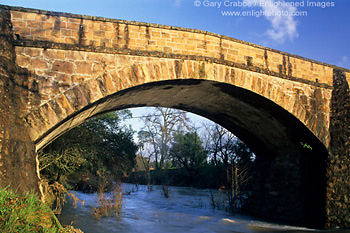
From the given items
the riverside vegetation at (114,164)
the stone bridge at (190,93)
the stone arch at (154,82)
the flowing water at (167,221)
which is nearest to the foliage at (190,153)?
the riverside vegetation at (114,164)

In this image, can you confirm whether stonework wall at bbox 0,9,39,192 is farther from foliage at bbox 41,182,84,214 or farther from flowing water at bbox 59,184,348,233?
flowing water at bbox 59,184,348,233

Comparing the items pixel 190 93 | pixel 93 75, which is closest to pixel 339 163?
pixel 190 93

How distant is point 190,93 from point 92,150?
21.4 feet

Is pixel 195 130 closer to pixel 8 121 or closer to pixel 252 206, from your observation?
pixel 252 206

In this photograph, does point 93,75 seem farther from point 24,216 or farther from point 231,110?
point 231,110

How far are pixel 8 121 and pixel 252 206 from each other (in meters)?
8.07

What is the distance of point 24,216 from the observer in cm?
358

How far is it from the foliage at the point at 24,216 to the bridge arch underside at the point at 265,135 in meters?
3.14

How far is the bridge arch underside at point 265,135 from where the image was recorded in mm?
7312

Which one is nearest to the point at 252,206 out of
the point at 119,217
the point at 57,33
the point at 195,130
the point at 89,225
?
the point at 119,217

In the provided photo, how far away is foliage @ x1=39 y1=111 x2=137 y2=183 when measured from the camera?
11195 mm

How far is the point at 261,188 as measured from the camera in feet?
32.6

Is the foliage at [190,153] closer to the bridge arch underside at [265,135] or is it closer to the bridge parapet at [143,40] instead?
the bridge arch underside at [265,135]

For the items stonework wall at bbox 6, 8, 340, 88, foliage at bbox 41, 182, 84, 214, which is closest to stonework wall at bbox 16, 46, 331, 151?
stonework wall at bbox 6, 8, 340, 88
